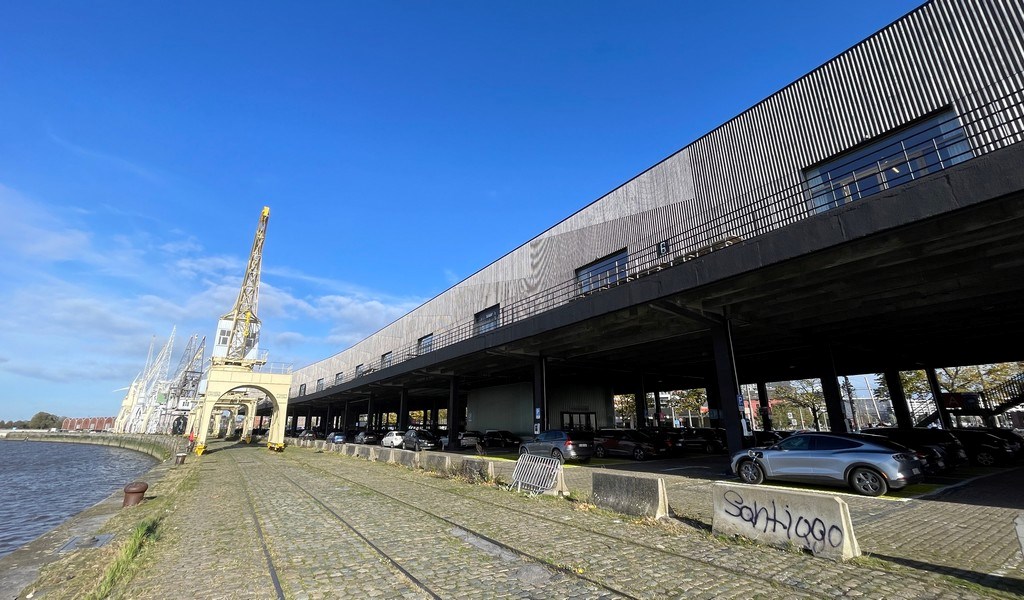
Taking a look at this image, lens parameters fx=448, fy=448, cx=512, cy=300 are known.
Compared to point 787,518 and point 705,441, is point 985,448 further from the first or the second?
point 787,518

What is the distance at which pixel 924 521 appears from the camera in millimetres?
8055

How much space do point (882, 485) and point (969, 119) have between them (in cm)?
1119

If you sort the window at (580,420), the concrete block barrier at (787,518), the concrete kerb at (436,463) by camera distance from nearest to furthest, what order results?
the concrete block barrier at (787,518)
the concrete kerb at (436,463)
the window at (580,420)

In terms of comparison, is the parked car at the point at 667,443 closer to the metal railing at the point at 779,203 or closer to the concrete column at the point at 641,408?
the concrete column at the point at 641,408

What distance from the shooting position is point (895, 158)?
14.5 m

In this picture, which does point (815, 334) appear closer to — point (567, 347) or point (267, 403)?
point (567, 347)

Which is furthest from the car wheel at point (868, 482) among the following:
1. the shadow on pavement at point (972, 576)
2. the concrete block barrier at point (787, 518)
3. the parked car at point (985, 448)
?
the parked car at point (985, 448)

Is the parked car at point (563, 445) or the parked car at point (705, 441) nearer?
the parked car at point (563, 445)

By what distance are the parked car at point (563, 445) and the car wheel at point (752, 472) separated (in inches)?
350

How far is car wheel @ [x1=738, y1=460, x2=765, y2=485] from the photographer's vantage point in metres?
13.0

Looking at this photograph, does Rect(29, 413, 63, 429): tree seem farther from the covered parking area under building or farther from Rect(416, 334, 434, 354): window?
the covered parking area under building

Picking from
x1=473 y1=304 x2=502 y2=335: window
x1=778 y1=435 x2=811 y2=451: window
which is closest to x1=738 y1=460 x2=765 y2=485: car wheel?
x1=778 y1=435 x2=811 y2=451: window

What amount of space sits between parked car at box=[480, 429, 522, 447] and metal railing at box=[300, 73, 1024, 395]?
313 inches

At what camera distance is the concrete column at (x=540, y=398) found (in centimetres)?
2459
